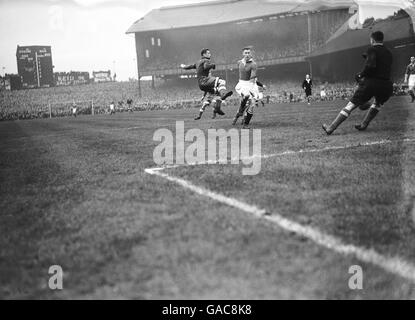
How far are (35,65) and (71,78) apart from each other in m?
39.7

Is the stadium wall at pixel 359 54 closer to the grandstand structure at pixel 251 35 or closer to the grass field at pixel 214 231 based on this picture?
the grandstand structure at pixel 251 35

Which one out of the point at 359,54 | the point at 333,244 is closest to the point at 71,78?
the point at 359,54

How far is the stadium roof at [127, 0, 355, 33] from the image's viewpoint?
173 feet

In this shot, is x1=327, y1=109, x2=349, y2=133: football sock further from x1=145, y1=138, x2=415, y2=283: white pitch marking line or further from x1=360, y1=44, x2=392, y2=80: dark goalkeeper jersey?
x1=145, y1=138, x2=415, y2=283: white pitch marking line

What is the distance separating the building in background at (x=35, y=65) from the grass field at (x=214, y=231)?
243 feet

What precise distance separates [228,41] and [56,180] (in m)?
51.5

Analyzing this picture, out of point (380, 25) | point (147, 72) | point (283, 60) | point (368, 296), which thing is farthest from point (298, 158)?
point (147, 72)

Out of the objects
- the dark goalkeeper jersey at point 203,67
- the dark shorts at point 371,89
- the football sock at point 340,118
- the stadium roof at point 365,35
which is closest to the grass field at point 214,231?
the football sock at point 340,118

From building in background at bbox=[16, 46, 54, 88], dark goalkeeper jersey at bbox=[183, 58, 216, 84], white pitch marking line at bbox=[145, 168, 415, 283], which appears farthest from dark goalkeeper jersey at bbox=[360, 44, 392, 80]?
building in background at bbox=[16, 46, 54, 88]

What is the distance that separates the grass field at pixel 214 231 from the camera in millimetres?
2373

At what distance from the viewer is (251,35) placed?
54.2 meters

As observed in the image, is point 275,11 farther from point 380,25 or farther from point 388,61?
→ point 388,61

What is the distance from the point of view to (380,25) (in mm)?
43875
